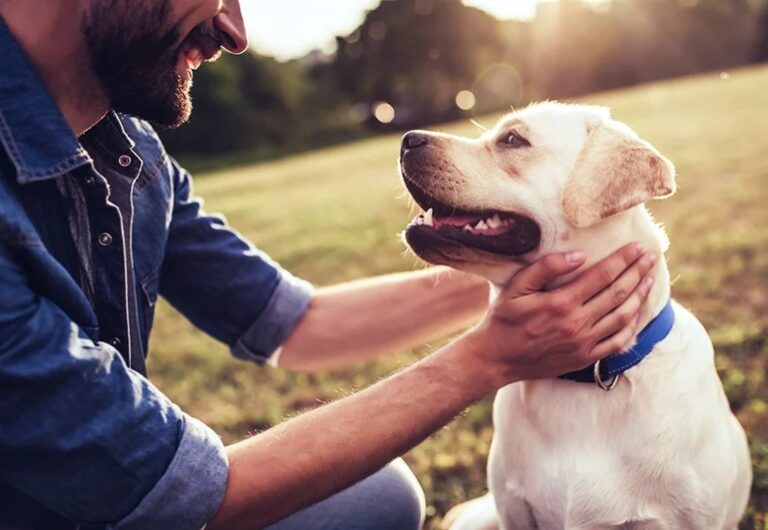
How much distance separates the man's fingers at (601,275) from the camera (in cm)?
232

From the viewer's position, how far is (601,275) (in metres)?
2.35

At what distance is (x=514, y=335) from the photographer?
2279 millimetres

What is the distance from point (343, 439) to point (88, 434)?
642mm

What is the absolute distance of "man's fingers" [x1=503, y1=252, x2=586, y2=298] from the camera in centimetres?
239

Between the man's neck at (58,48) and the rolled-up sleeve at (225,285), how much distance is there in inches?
26.9

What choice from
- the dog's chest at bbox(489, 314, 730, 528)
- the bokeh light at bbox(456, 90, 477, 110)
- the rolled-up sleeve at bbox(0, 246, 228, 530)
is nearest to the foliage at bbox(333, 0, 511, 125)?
the bokeh light at bbox(456, 90, 477, 110)

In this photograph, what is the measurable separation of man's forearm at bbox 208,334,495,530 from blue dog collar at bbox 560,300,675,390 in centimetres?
39

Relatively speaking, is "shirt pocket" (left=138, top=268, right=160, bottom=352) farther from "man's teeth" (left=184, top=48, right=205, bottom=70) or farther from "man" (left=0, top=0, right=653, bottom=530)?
"man's teeth" (left=184, top=48, right=205, bottom=70)

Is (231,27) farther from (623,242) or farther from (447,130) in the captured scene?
(447,130)

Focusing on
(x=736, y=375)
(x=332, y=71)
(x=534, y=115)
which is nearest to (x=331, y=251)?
(x=736, y=375)

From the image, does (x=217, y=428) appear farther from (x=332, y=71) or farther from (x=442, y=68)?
(x=332, y=71)

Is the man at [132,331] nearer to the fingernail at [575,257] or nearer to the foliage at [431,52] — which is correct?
the fingernail at [575,257]

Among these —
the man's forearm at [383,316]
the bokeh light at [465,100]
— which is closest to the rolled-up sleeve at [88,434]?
the man's forearm at [383,316]

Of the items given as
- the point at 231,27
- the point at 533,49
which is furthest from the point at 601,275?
the point at 533,49
